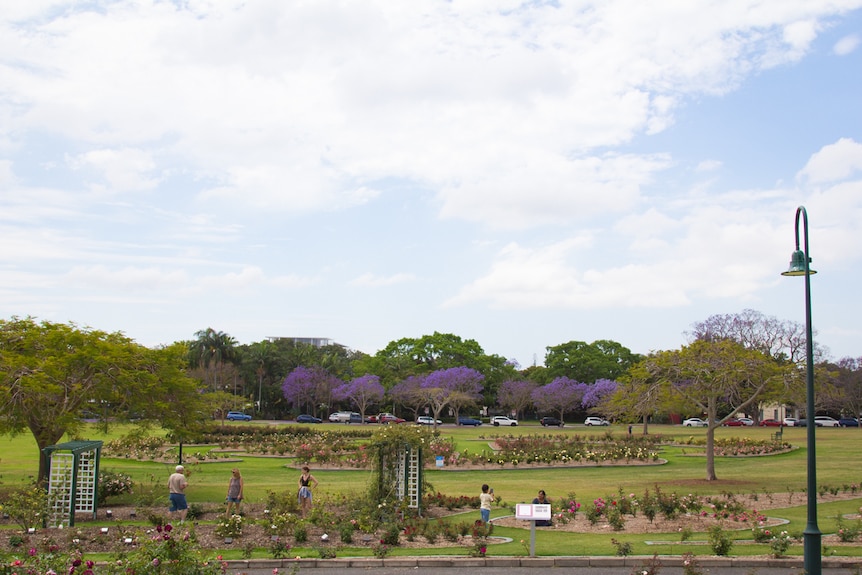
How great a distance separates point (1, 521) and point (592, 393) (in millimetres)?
68545

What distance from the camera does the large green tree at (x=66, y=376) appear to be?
2233 centimetres

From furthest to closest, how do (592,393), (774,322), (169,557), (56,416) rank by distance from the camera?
1. (592,393)
2. (774,322)
3. (56,416)
4. (169,557)

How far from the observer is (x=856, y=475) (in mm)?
32656

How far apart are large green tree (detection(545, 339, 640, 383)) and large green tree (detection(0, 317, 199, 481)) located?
235 feet

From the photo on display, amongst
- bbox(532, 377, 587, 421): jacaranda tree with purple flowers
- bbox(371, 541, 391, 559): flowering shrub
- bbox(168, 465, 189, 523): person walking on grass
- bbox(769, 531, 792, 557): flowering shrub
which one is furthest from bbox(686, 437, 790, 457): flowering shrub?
bbox(532, 377, 587, 421): jacaranda tree with purple flowers

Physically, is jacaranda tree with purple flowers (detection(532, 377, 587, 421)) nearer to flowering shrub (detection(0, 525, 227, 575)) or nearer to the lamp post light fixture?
the lamp post light fixture

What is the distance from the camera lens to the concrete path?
14.1 meters

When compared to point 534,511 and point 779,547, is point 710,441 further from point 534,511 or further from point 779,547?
point 534,511

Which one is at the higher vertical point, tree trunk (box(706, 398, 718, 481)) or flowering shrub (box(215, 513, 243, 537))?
tree trunk (box(706, 398, 718, 481))

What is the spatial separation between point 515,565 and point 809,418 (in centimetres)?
582

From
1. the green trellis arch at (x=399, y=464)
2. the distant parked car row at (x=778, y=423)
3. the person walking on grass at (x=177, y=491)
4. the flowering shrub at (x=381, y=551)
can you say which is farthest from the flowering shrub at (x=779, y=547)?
the distant parked car row at (x=778, y=423)

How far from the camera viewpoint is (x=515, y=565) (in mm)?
14672

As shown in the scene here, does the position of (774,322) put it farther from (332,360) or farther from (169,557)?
(169,557)

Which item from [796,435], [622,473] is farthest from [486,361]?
[622,473]
